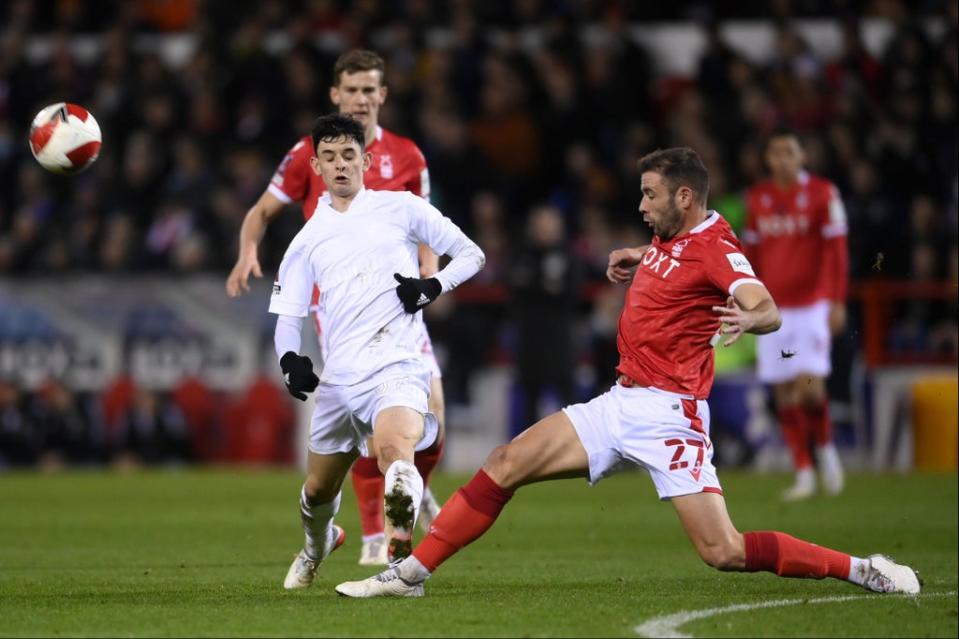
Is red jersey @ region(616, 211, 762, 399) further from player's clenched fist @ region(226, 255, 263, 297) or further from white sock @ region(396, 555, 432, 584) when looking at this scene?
player's clenched fist @ region(226, 255, 263, 297)

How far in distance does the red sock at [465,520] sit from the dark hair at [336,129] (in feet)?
5.65

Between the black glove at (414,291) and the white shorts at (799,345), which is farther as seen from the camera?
the white shorts at (799,345)

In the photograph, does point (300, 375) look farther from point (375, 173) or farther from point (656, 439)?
point (375, 173)

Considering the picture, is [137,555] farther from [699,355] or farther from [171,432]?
[171,432]

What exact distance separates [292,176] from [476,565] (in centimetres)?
235

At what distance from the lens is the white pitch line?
6098mm

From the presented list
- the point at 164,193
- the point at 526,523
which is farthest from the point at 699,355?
the point at 164,193

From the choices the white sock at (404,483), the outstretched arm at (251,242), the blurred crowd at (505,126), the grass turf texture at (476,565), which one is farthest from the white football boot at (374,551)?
the blurred crowd at (505,126)

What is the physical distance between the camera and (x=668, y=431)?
6895mm

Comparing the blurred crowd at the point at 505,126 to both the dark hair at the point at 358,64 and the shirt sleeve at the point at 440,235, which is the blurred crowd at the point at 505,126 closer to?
the dark hair at the point at 358,64

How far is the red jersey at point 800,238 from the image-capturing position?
12898mm

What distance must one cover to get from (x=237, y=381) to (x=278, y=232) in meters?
1.84

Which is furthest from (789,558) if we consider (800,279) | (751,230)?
(751,230)

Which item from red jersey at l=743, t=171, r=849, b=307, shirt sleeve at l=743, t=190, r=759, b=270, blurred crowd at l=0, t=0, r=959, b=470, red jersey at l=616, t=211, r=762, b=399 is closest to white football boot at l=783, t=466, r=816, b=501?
red jersey at l=743, t=171, r=849, b=307
